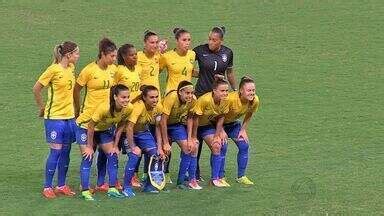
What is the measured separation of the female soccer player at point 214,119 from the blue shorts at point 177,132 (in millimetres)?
115

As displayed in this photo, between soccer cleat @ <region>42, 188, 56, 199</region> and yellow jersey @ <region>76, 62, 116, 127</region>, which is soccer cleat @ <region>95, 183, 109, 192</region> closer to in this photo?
soccer cleat @ <region>42, 188, 56, 199</region>

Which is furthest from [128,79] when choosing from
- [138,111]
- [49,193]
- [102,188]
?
[49,193]

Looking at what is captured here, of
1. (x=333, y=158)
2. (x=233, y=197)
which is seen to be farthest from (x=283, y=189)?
(x=333, y=158)

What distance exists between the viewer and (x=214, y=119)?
10.6 m

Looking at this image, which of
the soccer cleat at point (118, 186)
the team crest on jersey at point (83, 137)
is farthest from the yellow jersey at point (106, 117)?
the soccer cleat at point (118, 186)

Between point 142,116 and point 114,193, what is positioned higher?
point 142,116

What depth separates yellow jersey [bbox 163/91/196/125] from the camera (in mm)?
10227

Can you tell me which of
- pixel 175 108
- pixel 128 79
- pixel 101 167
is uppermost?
pixel 128 79

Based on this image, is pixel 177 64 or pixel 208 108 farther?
pixel 177 64

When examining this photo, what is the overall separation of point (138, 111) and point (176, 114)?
576 millimetres

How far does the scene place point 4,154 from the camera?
11.8 meters

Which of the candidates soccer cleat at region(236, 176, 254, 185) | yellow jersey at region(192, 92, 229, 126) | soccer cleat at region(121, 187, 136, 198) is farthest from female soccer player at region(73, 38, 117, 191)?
soccer cleat at region(236, 176, 254, 185)

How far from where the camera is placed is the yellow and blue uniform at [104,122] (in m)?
9.62

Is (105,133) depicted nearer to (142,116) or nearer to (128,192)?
(142,116)
